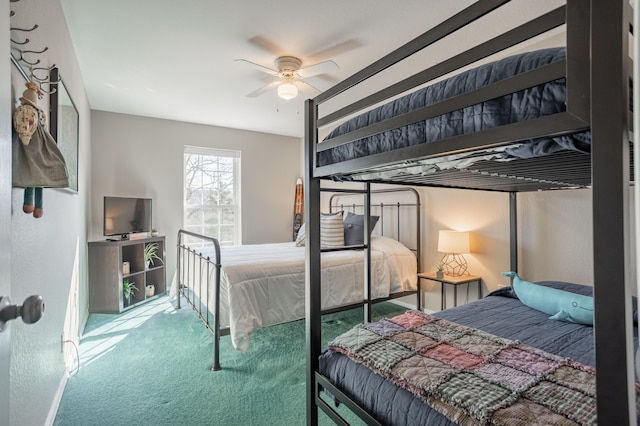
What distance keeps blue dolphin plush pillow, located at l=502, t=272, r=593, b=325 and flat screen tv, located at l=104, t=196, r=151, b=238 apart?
4062mm

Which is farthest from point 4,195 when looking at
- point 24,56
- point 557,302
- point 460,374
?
point 557,302

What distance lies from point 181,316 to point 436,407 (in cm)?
313

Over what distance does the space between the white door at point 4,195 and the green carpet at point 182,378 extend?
130 centimetres

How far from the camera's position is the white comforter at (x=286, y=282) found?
95.0 inches

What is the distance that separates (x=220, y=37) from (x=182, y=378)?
96.5 inches

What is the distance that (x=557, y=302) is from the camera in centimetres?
186

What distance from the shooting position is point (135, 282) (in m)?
3.92

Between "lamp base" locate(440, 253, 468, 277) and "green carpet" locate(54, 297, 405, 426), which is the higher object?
"lamp base" locate(440, 253, 468, 277)

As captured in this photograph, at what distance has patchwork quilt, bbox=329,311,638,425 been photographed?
36.6 inches

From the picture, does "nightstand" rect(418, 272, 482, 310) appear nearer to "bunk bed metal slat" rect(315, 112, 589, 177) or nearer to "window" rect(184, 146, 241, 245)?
"bunk bed metal slat" rect(315, 112, 589, 177)

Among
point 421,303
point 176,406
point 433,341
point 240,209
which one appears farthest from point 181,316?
point 433,341

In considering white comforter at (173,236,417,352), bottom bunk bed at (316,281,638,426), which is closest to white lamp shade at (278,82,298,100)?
white comforter at (173,236,417,352)

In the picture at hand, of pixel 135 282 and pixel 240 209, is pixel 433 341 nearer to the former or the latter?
pixel 135 282

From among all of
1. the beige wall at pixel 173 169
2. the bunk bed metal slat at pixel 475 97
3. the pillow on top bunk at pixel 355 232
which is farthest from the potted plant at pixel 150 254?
the bunk bed metal slat at pixel 475 97
